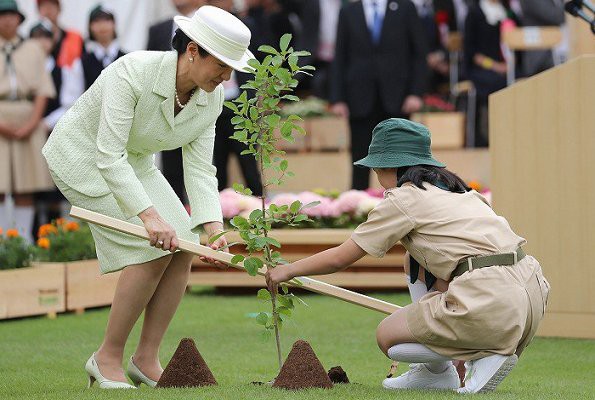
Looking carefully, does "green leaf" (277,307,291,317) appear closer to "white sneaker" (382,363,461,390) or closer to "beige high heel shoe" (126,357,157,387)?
"white sneaker" (382,363,461,390)

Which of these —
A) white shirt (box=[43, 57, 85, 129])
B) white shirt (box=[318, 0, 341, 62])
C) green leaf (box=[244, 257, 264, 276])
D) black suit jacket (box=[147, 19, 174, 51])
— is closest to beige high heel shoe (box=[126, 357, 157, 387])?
green leaf (box=[244, 257, 264, 276])

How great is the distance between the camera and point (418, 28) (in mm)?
11312

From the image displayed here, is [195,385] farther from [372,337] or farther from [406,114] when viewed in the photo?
[406,114]

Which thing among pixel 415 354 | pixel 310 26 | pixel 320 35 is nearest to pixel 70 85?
pixel 310 26

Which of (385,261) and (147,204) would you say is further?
(385,261)

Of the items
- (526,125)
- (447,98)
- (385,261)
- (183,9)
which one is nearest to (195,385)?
(526,125)

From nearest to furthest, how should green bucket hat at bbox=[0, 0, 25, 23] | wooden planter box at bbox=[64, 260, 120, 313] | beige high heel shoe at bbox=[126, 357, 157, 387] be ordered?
beige high heel shoe at bbox=[126, 357, 157, 387] < wooden planter box at bbox=[64, 260, 120, 313] < green bucket hat at bbox=[0, 0, 25, 23]

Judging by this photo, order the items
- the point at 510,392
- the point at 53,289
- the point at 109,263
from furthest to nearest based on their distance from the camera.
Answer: the point at 53,289
the point at 109,263
the point at 510,392

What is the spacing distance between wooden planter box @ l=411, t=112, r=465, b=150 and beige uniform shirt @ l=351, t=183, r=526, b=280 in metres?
8.71

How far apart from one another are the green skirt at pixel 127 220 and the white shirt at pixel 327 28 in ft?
27.8

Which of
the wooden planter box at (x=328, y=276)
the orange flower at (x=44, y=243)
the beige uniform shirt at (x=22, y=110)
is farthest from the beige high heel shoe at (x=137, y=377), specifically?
the beige uniform shirt at (x=22, y=110)

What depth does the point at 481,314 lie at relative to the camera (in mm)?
4949

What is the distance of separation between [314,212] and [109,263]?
4137 millimetres

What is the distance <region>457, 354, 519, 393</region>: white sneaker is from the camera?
5020 millimetres
